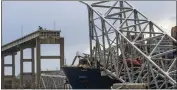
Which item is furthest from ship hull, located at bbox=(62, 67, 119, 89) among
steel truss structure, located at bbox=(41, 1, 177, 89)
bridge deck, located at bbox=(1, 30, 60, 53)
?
bridge deck, located at bbox=(1, 30, 60, 53)

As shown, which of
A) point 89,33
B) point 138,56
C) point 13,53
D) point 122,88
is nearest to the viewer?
point 122,88

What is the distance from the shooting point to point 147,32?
6125 cm

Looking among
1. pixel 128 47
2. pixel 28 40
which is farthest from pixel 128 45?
pixel 28 40

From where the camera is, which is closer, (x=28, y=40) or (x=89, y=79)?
(x=89, y=79)

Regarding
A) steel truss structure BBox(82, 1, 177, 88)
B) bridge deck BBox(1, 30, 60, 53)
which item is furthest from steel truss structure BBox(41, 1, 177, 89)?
bridge deck BBox(1, 30, 60, 53)

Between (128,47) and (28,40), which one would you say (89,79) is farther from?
(28,40)

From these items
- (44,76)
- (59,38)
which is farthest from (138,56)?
(59,38)

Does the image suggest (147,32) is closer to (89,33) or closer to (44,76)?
(89,33)

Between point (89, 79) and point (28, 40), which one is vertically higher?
point (28, 40)

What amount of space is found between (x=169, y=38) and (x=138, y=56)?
6456 millimetres

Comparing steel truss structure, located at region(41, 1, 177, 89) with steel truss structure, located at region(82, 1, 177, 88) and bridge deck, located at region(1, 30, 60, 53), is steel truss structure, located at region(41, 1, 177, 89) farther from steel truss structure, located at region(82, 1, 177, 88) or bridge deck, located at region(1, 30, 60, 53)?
bridge deck, located at region(1, 30, 60, 53)

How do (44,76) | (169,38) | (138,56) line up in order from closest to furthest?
1. (169,38)
2. (138,56)
3. (44,76)

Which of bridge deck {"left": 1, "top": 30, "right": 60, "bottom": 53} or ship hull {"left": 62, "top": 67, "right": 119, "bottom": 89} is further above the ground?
bridge deck {"left": 1, "top": 30, "right": 60, "bottom": 53}

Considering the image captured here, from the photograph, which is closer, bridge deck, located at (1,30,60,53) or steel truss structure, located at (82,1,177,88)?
steel truss structure, located at (82,1,177,88)
